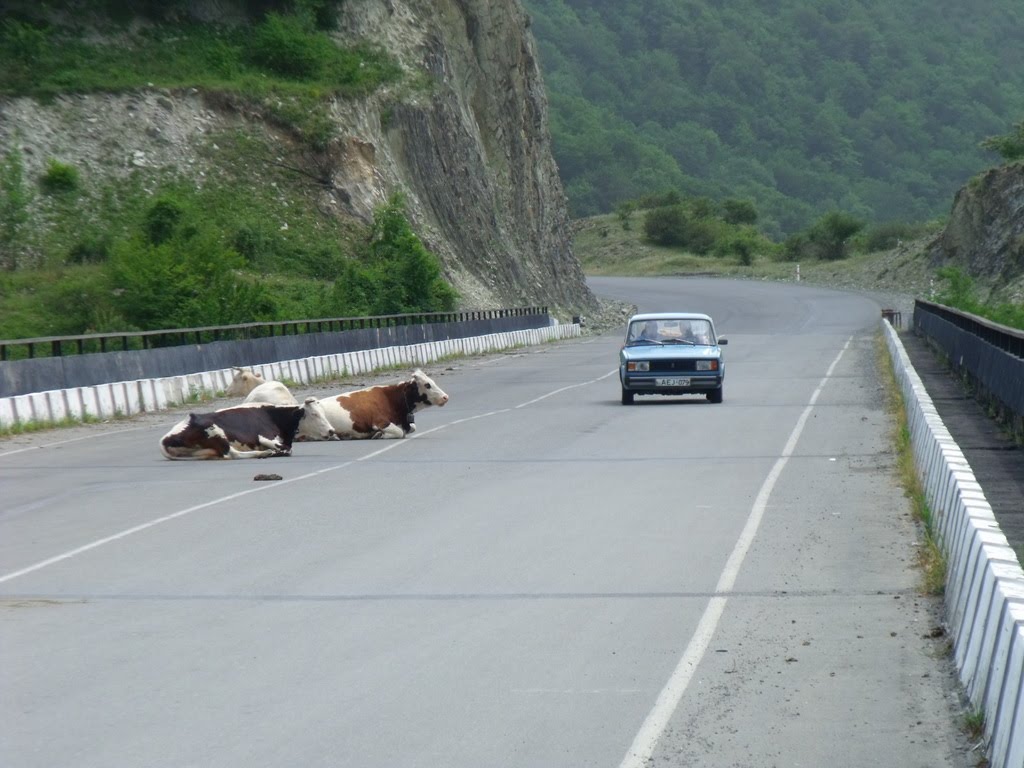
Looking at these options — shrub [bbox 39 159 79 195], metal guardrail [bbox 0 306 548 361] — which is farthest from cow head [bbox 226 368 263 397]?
shrub [bbox 39 159 79 195]

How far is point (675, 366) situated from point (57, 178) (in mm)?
35649

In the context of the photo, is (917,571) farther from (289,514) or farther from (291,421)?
(291,421)

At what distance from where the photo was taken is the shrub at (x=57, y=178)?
5681cm

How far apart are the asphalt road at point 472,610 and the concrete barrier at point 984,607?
251 millimetres

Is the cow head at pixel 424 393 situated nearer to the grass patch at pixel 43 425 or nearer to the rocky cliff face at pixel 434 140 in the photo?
the grass patch at pixel 43 425

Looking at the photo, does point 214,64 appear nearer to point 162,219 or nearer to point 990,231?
point 162,219

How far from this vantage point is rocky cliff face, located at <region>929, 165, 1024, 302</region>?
78375mm

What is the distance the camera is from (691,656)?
880 cm

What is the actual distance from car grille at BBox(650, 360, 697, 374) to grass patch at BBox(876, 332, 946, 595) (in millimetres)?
3436

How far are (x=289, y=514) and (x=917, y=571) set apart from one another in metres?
5.93

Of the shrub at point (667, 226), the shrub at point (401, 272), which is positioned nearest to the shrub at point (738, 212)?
the shrub at point (667, 226)

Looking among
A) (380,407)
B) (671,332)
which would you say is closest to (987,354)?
(671,332)

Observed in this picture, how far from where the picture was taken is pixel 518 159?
81.5 m

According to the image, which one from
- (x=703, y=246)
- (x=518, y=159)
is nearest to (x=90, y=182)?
(x=518, y=159)
